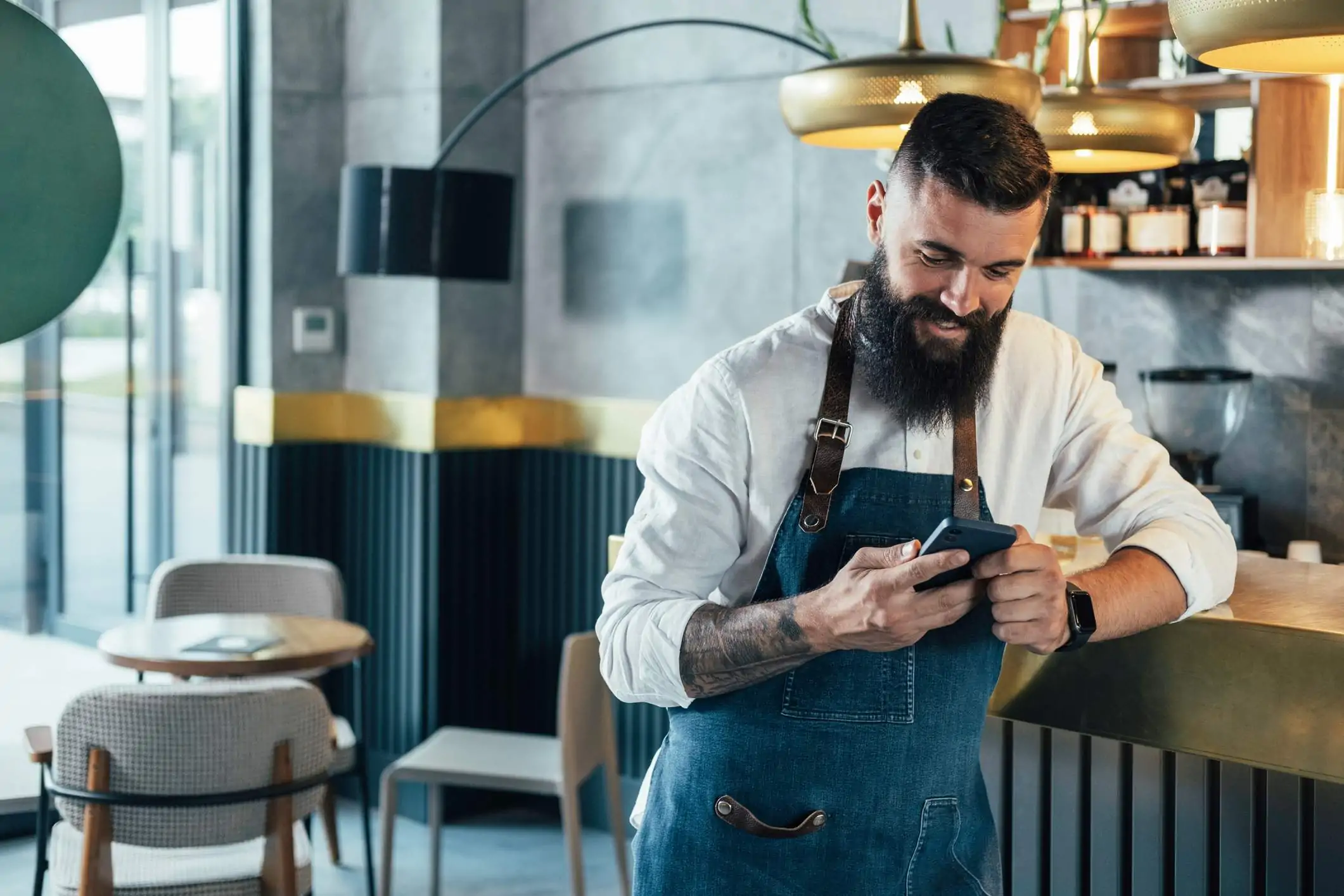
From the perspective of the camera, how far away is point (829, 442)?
1.73 metres

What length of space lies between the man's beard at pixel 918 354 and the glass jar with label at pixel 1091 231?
2187 millimetres

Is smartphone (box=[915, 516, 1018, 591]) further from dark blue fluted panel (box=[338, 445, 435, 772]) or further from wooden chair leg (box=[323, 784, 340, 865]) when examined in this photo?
dark blue fluted panel (box=[338, 445, 435, 772])

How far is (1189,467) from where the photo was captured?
3861 mm

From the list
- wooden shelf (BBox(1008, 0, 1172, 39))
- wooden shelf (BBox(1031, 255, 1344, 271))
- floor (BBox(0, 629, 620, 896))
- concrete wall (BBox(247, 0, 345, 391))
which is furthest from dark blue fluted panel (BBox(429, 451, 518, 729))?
wooden shelf (BBox(1008, 0, 1172, 39))

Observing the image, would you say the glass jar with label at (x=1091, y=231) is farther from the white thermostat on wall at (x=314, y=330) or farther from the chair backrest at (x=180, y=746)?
the white thermostat on wall at (x=314, y=330)

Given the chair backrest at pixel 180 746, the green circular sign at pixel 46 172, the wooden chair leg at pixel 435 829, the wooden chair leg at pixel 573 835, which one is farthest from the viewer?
the wooden chair leg at pixel 435 829

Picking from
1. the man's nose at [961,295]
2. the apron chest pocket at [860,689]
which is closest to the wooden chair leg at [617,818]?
the apron chest pocket at [860,689]

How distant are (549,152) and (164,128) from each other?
4.15ft

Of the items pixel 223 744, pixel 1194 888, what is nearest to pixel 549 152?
pixel 223 744

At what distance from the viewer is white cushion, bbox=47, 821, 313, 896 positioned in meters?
3.15

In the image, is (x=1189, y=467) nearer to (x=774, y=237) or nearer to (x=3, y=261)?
(x=774, y=237)

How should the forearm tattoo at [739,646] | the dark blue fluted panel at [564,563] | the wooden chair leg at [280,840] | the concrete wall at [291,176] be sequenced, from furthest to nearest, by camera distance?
the concrete wall at [291,176], the dark blue fluted panel at [564,563], the wooden chair leg at [280,840], the forearm tattoo at [739,646]

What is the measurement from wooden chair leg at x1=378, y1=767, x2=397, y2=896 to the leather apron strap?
2.55 m

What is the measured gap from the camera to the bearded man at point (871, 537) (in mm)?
1639
